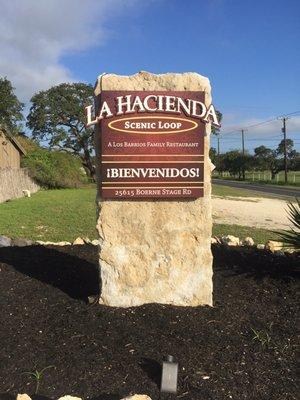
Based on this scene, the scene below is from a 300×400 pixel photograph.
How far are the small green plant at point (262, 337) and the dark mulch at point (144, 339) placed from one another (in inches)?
1.6

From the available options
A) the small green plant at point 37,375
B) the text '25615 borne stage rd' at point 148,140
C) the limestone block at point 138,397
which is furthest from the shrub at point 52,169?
the limestone block at point 138,397

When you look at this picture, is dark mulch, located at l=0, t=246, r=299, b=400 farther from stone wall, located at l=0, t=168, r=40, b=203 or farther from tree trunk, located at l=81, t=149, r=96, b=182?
tree trunk, located at l=81, t=149, r=96, b=182

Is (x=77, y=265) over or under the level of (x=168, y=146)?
→ under

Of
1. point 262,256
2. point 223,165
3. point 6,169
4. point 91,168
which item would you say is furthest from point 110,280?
point 223,165

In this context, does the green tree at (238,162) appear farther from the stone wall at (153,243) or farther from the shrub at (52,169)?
the stone wall at (153,243)

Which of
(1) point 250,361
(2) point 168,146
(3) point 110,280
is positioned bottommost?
(1) point 250,361

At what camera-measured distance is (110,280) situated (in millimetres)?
5145

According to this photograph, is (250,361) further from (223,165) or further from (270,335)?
(223,165)

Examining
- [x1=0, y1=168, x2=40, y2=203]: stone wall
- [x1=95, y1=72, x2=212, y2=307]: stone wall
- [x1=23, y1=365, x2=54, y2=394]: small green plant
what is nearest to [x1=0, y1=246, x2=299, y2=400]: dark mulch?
[x1=23, y1=365, x2=54, y2=394]: small green plant

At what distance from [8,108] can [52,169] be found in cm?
577

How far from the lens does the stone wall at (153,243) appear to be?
514 centimetres

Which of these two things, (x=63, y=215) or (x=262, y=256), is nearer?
(x=262, y=256)

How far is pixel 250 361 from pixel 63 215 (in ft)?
35.3

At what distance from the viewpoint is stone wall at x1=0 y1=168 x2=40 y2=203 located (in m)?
24.4
